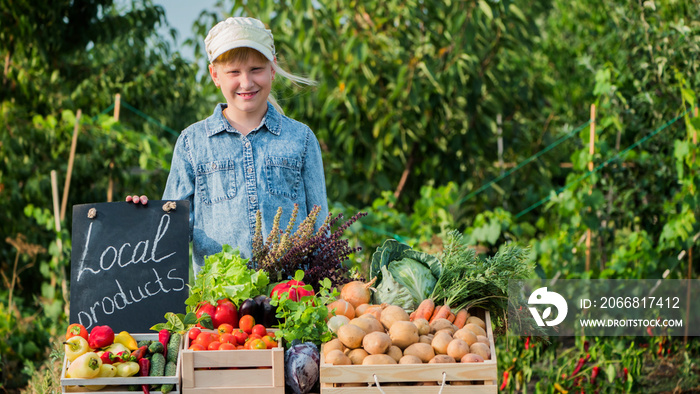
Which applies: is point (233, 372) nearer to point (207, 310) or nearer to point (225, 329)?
point (225, 329)

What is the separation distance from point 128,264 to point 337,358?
→ 2.49ft

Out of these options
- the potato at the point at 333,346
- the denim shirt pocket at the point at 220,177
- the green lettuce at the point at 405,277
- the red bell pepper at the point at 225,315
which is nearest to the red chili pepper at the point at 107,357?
the red bell pepper at the point at 225,315

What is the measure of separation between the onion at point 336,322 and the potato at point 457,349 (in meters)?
0.27

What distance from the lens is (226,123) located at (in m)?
2.46

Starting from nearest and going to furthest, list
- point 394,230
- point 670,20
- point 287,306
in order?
point 287,306, point 670,20, point 394,230

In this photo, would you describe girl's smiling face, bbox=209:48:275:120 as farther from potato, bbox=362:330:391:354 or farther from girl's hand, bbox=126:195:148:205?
potato, bbox=362:330:391:354

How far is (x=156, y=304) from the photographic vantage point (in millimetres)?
2078

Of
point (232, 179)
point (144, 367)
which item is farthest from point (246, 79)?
point (144, 367)

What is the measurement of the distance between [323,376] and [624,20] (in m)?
4.20

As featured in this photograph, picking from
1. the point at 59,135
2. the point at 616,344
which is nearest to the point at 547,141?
the point at 616,344

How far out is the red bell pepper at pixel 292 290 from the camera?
1.84m

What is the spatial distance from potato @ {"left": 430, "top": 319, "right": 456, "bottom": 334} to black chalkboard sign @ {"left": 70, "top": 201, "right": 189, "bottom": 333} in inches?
28.5

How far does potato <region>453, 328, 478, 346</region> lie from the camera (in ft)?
5.76

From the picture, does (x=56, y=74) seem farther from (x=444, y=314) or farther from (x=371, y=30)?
(x=444, y=314)
